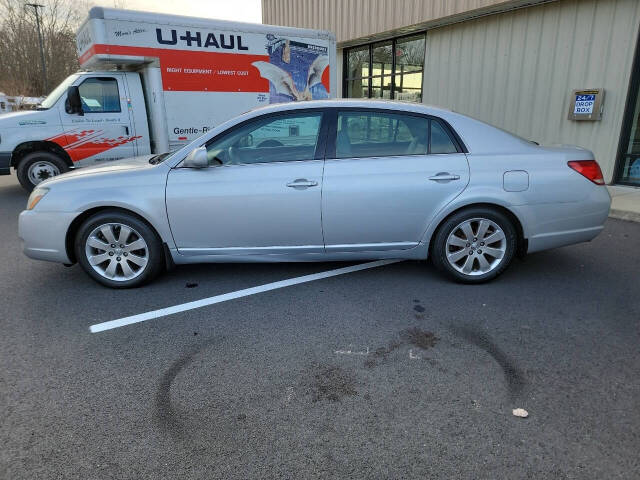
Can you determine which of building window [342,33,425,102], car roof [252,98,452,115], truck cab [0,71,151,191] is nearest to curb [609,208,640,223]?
car roof [252,98,452,115]

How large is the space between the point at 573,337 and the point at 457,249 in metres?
1.21

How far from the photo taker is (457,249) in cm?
404

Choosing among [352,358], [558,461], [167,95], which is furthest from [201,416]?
[167,95]

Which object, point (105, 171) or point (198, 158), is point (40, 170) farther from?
point (198, 158)

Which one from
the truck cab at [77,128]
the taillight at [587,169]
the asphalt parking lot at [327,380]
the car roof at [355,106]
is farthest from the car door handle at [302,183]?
the truck cab at [77,128]

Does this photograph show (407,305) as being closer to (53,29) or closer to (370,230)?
(370,230)

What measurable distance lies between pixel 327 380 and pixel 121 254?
235cm

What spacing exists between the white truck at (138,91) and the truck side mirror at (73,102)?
16mm

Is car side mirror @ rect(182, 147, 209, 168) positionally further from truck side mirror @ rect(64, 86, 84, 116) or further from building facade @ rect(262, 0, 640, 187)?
building facade @ rect(262, 0, 640, 187)

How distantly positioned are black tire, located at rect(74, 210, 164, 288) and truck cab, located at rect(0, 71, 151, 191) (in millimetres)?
4690

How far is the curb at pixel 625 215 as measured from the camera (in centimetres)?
631

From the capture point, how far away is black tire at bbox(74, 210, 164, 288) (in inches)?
153

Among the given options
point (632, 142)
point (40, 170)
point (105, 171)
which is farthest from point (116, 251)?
point (632, 142)

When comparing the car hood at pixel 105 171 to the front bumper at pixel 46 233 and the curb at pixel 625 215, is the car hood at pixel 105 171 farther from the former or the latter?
the curb at pixel 625 215
